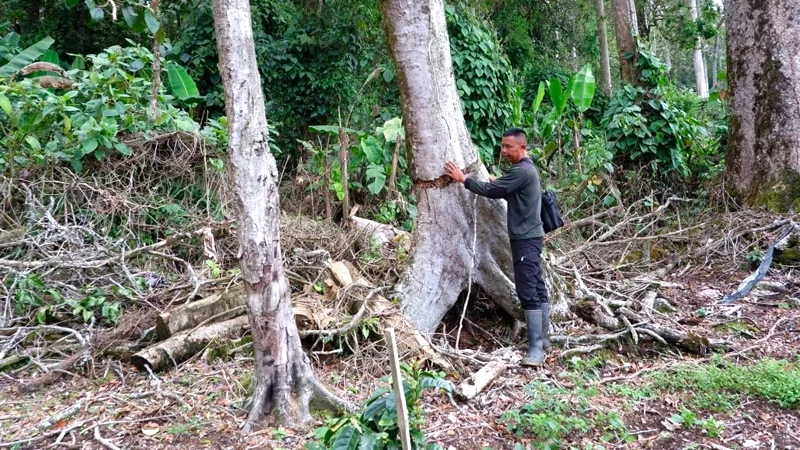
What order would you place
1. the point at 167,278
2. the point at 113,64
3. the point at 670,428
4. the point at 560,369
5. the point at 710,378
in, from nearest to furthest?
the point at 670,428 → the point at 710,378 → the point at 560,369 → the point at 167,278 → the point at 113,64

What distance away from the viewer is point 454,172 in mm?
5133

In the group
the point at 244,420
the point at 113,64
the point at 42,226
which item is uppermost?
the point at 113,64

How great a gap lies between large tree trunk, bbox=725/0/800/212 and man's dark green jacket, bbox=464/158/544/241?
4.69 meters

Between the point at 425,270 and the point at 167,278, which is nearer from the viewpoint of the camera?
the point at 425,270

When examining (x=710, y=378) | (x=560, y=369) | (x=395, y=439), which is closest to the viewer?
(x=395, y=439)

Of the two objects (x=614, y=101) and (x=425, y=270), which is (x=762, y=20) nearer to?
(x=614, y=101)

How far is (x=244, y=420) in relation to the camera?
156 inches

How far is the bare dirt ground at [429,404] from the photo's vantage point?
3750mm

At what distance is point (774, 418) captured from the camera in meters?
3.92

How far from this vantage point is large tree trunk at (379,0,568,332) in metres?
5.19

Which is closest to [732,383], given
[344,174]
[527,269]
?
[527,269]

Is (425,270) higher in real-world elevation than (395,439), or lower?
higher

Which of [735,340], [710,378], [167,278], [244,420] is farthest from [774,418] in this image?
[167,278]

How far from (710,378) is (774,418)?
0.49 meters
